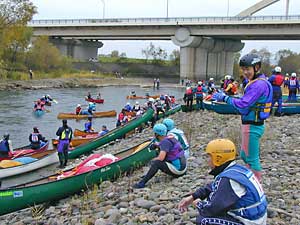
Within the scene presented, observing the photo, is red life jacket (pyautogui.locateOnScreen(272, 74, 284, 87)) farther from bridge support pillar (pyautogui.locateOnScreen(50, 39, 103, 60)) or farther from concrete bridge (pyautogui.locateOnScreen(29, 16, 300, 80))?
bridge support pillar (pyautogui.locateOnScreen(50, 39, 103, 60))

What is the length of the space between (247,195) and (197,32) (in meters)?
62.1

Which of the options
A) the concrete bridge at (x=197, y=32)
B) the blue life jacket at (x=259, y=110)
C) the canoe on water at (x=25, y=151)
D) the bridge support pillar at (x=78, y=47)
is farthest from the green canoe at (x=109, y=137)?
the bridge support pillar at (x=78, y=47)

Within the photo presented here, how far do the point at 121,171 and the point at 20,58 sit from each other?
5598 cm

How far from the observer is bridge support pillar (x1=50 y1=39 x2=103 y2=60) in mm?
81262

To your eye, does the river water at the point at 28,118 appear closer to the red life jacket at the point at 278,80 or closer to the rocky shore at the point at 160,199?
the rocky shore at the point at 160,199

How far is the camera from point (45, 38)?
67.2m

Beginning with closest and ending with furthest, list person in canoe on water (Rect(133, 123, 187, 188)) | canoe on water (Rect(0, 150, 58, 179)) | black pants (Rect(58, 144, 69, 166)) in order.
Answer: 1. person in canoe on water (Rect(133, 123, 187, 188))
2. canoe on water (Rect(0, 150, 58, 179))
3. black pants (Rect(58, 144, 69, 166))

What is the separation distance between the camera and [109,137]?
1688 cm

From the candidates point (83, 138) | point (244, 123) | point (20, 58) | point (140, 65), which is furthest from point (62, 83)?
point (244, 123)

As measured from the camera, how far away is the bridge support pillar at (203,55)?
65.4 metres

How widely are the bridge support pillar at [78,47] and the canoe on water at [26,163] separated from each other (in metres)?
68.0

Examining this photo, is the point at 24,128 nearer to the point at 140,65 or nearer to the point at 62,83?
the point at 62,83

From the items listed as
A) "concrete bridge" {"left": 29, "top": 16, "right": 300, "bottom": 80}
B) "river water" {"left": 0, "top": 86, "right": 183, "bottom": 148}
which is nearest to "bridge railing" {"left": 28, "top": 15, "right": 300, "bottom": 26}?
"concrete bridge" {"left": 29, "top": 16, "right": 300, "bottom": 80}

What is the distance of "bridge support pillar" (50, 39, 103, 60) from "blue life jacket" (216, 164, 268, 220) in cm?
7877
